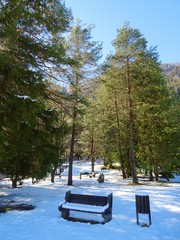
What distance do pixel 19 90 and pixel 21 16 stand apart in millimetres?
3002

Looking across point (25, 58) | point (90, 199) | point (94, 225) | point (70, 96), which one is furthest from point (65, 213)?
point (25, 58)

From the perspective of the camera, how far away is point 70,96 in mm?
12734

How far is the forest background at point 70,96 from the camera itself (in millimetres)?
10305

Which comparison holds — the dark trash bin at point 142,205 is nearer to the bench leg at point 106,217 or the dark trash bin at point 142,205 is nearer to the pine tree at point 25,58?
the bench leg at point 106,217

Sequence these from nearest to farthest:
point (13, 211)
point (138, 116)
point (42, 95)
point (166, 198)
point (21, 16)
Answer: point (21, 16) < point (13, 211) < point (42, 95) < point (166, 198) < point (138, 116)

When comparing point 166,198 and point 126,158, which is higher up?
point 126,158

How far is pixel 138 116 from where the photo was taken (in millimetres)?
23234

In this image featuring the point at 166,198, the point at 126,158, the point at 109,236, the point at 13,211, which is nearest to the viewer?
the point at 109,236

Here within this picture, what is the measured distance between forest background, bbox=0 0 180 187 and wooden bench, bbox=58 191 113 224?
3372 mm

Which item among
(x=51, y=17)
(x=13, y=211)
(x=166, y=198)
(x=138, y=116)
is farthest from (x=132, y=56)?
(x=13, y=211)

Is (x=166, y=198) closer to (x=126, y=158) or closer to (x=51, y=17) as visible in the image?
(x=51, y=17)

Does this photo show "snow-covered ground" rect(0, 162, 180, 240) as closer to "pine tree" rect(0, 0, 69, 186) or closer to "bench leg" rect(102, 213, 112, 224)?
"bench leg" rect(102, 213, 112, 224)

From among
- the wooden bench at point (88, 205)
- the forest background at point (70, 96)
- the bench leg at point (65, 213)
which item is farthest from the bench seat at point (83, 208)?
the forest background at point (70, 96)

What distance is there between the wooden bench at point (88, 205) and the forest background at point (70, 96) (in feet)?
11.1
